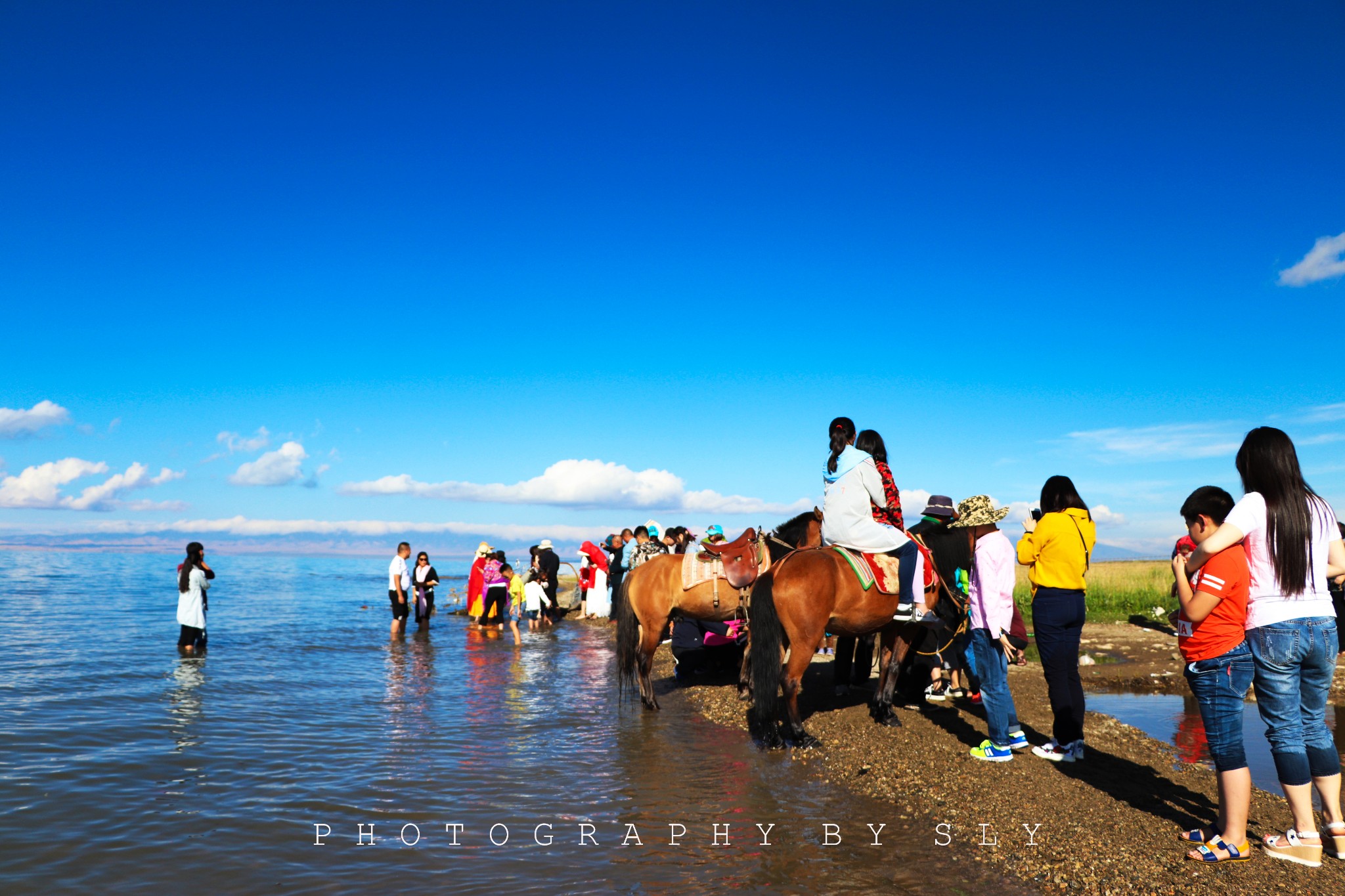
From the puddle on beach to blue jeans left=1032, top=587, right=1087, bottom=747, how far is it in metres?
1.74

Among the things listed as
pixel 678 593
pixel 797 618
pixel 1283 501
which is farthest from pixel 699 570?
pixel 1283 501

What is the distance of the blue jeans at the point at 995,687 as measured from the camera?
20.2 feet

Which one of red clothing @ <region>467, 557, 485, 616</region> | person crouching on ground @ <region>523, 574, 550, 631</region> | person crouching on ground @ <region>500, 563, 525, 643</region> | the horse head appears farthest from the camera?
person crouching on ground @ <region>523, 574, 550, 631</region>

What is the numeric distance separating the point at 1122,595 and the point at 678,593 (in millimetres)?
15651

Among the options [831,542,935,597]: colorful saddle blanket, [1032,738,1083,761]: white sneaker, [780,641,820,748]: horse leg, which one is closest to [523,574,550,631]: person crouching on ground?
[780,641,820,748]: horse leg

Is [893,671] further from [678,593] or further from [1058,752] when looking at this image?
[678,593]

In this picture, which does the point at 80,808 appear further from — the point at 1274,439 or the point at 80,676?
the point at 1274,439

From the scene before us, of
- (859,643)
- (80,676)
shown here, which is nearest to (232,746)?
(80,676)

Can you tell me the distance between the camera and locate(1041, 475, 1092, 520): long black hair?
601cm

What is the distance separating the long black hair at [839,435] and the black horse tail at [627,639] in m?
3.16

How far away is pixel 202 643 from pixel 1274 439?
1565cm

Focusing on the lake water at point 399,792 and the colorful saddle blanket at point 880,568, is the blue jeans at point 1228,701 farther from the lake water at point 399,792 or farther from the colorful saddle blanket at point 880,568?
the colorful saddle blanket at point 880,568

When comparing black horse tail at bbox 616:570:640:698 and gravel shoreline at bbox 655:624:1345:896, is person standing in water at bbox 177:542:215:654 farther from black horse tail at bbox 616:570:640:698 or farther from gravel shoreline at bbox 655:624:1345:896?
gravel shoreline at bbox 655:624:1345:896

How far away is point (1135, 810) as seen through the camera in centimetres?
504
